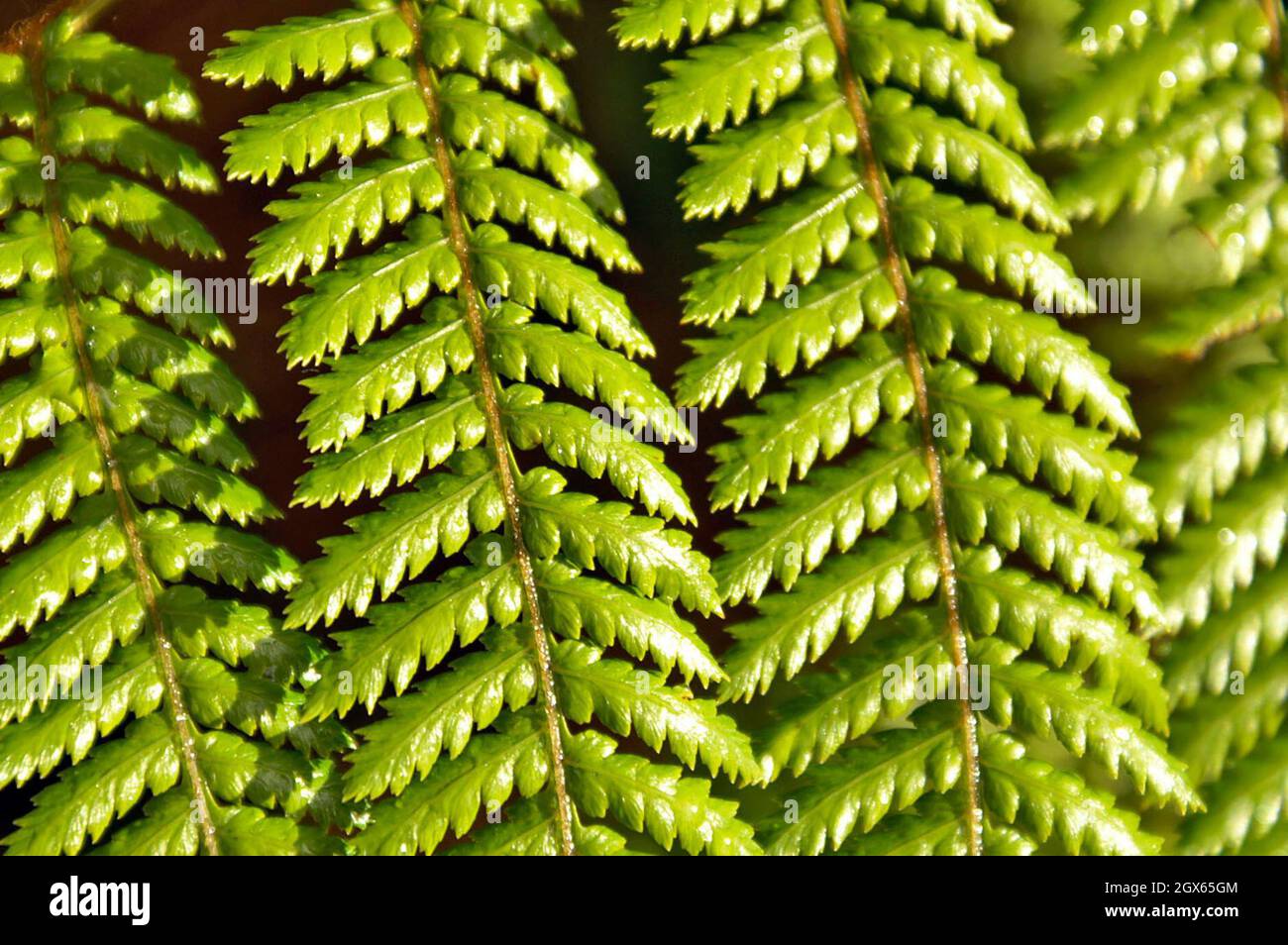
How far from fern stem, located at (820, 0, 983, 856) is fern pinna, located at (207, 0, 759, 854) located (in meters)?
0.35

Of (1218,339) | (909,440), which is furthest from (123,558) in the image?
(1218,339)

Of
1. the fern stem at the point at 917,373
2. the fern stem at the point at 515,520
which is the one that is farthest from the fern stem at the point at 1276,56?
the fern stem at the point at 515,520

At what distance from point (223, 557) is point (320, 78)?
0.84 m

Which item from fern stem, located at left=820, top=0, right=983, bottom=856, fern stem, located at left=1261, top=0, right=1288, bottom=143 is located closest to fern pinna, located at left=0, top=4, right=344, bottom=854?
fern stem, located at left=820, top=0, right=983, bottom=856

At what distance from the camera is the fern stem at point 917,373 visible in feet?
4.90

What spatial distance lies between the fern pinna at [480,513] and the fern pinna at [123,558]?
0.17 m

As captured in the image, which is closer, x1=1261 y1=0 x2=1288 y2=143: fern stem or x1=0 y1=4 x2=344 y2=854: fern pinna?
x1=0 y1=4 x2=344 y2=854: fern pinna

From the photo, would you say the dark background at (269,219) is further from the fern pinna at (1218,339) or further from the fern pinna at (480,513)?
the fern pinna at (1218,339)

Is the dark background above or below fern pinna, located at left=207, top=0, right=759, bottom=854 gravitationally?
above

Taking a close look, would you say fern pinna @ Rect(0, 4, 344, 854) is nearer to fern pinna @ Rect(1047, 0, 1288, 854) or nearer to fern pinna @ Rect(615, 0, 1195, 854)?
fern pinna @ Rect(615, 0, 1195, 854)

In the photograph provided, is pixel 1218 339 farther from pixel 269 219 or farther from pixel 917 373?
pixel 269 219

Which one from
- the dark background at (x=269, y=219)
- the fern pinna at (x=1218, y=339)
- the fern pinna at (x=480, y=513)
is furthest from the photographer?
the dark background at (x=269, y=219)

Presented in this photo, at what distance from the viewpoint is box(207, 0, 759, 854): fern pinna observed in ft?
4.67
